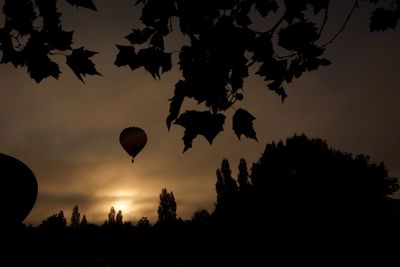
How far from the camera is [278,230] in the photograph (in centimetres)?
2625

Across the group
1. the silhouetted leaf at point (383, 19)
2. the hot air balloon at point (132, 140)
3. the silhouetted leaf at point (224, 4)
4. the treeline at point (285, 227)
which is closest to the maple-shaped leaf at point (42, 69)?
the silhouetted leaf at point (224, 4)

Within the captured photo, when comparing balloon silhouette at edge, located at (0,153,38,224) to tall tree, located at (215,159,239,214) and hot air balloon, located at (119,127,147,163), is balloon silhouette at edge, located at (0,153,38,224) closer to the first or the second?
hot air balloon, located at (119,127,147,163)

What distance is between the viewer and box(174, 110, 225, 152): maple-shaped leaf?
8.22ft

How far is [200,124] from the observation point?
2.56 m

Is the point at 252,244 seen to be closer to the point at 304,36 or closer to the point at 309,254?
the point at 309,254

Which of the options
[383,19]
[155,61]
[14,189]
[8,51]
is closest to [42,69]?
[8,51]

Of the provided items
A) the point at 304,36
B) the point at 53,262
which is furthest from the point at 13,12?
the point at 53,262

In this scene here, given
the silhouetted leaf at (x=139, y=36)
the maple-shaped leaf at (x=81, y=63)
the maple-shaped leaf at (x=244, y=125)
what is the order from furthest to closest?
1. the silhouetted leaf at (x=139, y=36)
2. the maple-shaped leaf at (x=244, y=125)
3. the maple-shaped leaf at (x=81, y=63)

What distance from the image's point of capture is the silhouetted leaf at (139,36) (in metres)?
2.98

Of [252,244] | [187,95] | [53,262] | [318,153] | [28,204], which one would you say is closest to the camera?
[187,95]

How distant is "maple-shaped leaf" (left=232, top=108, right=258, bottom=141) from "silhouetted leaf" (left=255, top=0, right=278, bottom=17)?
4.12 feet

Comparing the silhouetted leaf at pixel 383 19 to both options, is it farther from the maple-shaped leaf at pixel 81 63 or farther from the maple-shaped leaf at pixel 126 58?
the maple-shaped leaf at pixel 81 63

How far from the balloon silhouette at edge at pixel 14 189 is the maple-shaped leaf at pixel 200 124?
5.19 ft

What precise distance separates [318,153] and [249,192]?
22.6ft
